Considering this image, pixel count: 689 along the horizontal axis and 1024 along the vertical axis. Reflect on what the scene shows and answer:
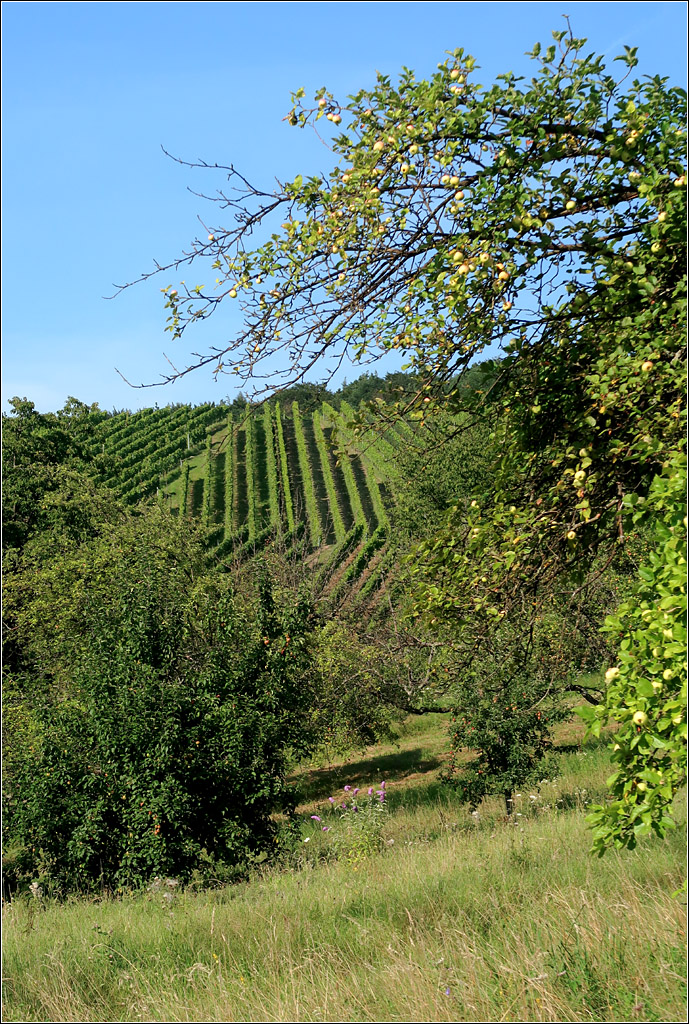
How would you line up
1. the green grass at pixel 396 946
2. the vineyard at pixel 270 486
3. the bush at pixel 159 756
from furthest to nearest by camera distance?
the vineyard at pixel 270 486, the bush at pixel 159 756, the green grass at pixel 396 946

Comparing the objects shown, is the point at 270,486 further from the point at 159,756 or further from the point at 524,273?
the point at 524,273

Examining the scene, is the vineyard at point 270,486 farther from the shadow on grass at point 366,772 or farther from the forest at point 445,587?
the forest at point 445,587

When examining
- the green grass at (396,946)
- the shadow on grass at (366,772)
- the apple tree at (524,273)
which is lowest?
the shadow on grass at (366,772)

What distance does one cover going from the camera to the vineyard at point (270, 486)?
38312 mm

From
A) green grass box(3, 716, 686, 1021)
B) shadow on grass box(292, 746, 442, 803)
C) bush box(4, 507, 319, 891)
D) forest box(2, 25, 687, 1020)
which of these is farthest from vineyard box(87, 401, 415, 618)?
green grass box(3, 716, 686, 1021)

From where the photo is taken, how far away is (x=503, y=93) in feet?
15.7

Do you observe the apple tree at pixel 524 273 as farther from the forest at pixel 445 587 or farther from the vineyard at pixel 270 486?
the vineyard at pixel 270 486

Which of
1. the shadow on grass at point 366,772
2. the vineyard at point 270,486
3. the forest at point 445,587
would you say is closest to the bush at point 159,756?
the forest at point 445,587

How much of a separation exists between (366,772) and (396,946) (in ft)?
76.9

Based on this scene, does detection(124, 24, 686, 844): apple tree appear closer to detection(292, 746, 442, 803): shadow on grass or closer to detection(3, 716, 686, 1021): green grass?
detection(3, 716, 686, 1021): green grass

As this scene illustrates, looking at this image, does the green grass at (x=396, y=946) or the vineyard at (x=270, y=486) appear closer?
the green grass at (x=396, y=946)

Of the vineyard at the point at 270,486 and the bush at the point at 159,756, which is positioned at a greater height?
the vineyard at the point at 270,486

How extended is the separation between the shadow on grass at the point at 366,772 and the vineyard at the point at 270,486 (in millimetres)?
5576

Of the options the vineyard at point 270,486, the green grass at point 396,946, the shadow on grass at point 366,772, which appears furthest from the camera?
the vineyard at point 270,486
